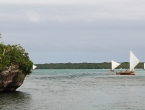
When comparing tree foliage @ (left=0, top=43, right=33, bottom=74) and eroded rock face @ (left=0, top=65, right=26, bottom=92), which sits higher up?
tree foliage @ (left=0, top=43, right=33, bottom=74)

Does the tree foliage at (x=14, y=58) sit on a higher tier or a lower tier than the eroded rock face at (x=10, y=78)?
higher

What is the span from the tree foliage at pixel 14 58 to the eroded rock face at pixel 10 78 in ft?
2.62

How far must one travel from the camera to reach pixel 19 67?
221ft

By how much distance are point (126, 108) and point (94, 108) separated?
370 centimetres

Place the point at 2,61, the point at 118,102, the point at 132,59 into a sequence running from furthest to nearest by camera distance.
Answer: the point at 132,59
the point at 2,61
the point at 118,102

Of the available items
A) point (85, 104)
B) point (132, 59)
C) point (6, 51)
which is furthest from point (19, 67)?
point (132, 59)

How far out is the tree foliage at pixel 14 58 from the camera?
2489 inches

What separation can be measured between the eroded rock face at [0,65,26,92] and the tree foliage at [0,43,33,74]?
799 mm

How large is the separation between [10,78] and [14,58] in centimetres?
370

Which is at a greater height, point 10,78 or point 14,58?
point 14,58

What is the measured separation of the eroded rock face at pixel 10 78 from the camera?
6272 centimetres

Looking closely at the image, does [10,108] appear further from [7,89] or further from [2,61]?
[7,89]

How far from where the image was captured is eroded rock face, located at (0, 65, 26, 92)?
62719 mm

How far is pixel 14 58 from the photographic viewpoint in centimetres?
6612
